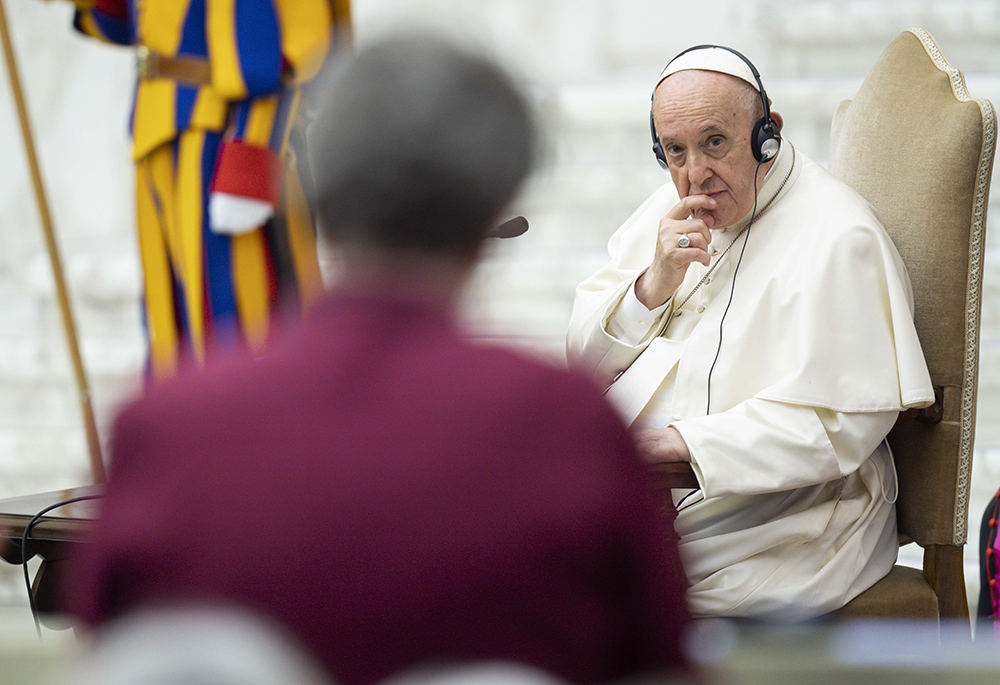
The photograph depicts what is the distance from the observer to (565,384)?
Answer: 77cm

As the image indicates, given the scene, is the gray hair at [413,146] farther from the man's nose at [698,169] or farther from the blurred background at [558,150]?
the blurred background at [558,150]

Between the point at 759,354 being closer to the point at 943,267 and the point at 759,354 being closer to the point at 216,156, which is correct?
the point at 943,267

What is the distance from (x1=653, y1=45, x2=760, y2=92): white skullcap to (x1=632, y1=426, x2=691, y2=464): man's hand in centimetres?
68

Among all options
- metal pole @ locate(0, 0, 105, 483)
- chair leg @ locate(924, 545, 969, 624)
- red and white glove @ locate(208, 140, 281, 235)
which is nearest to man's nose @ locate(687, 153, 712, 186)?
chair leg @ locate(924, 545, 969, 624)

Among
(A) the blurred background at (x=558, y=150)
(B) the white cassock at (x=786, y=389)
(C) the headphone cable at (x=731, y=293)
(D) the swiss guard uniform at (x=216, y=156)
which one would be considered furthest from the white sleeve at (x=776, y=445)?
(A) the blurred background at (x=558, y=150)

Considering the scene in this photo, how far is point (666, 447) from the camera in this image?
187 cm

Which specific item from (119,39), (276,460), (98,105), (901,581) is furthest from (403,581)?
(98,105)

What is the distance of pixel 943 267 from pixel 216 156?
1.60 m

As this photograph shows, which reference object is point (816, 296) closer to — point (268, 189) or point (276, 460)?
point (268, 189)

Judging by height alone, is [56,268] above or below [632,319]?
above

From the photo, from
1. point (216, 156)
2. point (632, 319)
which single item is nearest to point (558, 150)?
point (216, 156)

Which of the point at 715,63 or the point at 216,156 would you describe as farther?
the point at 216,156

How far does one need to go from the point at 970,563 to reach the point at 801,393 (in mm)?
1899

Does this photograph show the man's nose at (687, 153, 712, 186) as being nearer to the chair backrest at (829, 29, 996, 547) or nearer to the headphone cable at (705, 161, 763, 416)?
the headphone cable at (705, 161, 763, 416)
